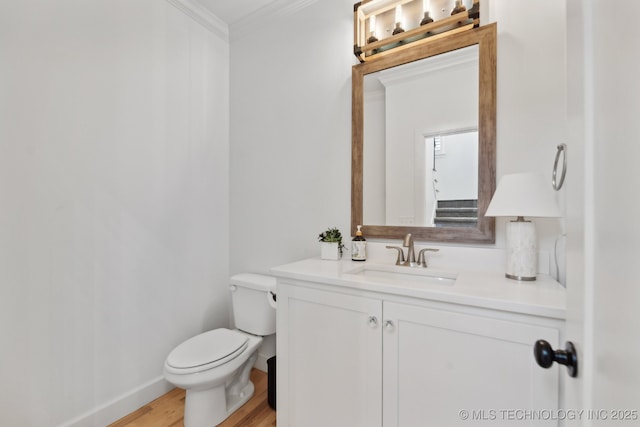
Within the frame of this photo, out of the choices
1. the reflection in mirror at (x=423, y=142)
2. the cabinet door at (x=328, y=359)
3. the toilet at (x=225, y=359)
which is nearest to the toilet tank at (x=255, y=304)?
the toilet at (x=225, y=359)

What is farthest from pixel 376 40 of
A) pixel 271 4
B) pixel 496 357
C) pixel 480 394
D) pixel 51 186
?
pixel 51 186

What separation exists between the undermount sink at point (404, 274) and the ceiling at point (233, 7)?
6.43 feet

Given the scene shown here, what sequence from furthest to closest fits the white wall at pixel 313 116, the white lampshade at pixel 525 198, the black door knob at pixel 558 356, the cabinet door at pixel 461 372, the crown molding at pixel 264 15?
1. the crown molding at pixel 264 15
2. the white wall at pixel 313 116
3. the white lampshade at pixel 525 198
4. the cabinet door at pixel 461 372
5. the black door knob at pixel 558 356

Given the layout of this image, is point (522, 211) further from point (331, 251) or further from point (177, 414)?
point (177, 414)

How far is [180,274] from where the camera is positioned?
1942mm

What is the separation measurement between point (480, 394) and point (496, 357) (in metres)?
0.14

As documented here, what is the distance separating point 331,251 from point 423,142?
776 mm

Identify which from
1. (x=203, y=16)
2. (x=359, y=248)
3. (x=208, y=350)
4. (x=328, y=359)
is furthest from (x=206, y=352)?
(x=203, y=16)

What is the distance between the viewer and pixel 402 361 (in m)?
1.02

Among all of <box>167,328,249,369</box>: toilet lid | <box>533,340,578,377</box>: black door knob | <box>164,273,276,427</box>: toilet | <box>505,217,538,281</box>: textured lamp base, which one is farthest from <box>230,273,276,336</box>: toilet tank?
<box>533,340,578,377</box>: black door knob

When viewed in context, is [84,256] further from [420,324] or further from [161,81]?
[420,324]

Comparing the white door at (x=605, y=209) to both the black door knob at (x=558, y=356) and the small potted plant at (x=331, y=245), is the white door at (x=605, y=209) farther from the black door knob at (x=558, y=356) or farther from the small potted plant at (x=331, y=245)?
the small potted plant at (x=331, y=245)

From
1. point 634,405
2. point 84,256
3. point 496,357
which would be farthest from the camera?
point 84,256

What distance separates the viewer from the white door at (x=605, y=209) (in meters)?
0.32
